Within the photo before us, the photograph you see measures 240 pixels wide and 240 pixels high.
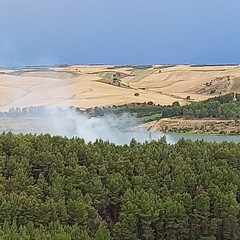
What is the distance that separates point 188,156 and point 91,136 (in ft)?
50.7

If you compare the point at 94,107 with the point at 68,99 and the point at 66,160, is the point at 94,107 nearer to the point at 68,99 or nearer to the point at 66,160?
the point at 68,99

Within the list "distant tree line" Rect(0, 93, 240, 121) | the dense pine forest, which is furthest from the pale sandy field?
the dense pine forest

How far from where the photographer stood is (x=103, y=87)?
64.1 meters

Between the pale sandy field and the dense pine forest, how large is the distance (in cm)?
2974

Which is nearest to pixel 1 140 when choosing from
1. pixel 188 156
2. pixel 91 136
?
pixel 188 156

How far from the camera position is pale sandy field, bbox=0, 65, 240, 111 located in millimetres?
56594

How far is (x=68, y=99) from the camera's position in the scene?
5725 centimetres

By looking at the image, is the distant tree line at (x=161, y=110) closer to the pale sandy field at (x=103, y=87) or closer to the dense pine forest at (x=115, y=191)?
the pale sandy field at (x=103, y=87)

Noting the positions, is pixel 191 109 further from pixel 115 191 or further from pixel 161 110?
pixel 115 191

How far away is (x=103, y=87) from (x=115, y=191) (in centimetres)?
4332

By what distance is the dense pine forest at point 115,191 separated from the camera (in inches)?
739

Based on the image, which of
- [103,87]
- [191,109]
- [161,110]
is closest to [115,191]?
[191,109]

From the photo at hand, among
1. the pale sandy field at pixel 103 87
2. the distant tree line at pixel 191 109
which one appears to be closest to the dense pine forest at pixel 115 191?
the distant tree line at pixel 191 109

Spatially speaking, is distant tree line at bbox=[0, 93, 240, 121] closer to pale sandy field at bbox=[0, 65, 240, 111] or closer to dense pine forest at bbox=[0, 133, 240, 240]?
pale sandy field at bbox=[0, 65, 240, 111]
